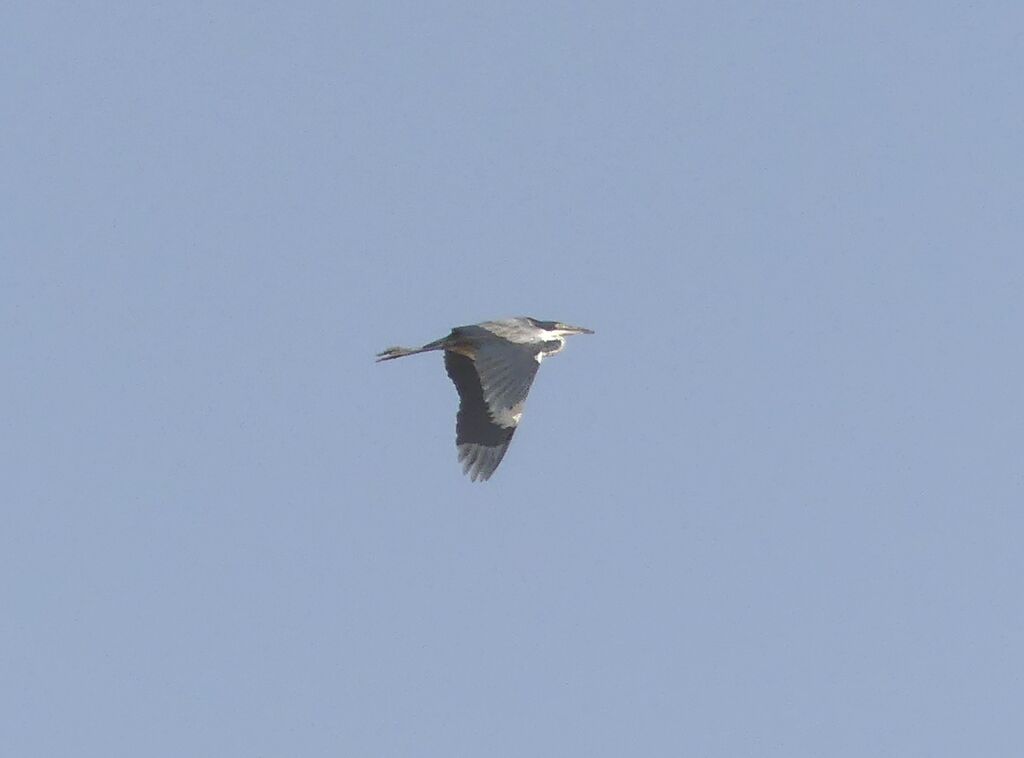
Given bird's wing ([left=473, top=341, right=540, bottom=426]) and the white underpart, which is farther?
the white underpart

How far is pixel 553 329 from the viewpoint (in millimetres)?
44562

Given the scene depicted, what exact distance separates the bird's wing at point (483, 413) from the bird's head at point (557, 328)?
1.65 meters

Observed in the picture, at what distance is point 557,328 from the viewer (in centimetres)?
4494

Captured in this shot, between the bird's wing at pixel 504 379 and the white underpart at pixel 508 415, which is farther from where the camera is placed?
the white underpart at pixel 508 415

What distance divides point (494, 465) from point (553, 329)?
3.16 metres

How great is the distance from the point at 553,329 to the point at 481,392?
8.55 ft

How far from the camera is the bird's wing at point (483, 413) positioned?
137ft

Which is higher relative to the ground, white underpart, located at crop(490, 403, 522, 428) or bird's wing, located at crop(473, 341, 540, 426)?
bird's wing, located at crop(473, 341, 540, 426)

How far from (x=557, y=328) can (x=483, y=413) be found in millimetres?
3183

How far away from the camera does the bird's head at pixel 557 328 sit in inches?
1735

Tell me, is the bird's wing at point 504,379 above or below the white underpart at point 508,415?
above

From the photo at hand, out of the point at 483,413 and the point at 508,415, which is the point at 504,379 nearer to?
the point at 508,415

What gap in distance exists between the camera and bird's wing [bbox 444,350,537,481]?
41625mm

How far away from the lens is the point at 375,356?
44062 millimetres
